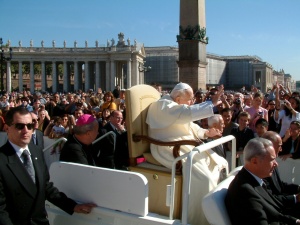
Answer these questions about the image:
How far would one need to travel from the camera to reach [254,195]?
2941 millimetres

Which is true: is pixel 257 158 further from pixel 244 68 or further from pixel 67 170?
pixel 244 68

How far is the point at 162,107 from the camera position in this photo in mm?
4273

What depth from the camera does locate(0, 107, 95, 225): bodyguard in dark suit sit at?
9.64 ft

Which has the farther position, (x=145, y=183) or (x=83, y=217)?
(x=83, y=217)

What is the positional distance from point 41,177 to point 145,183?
3.01ft

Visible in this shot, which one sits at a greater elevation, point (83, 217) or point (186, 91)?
point (186, 91)

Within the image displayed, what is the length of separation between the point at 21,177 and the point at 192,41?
46.3ft

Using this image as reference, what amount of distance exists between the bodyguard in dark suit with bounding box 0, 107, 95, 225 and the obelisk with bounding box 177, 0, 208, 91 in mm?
13579

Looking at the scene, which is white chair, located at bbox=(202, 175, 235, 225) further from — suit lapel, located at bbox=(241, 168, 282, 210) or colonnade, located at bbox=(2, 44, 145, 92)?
colonnade, located at bbox=(2, 44, 145, 92)

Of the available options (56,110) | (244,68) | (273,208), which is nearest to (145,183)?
(273,208)

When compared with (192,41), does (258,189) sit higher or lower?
lower

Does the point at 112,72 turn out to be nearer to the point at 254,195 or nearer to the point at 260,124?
the point at 260,124

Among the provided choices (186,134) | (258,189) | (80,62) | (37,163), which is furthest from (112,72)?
(258,189)

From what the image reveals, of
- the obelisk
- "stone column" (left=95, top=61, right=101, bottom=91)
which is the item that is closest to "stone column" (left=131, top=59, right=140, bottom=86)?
"stone column" (left=95, top=61, right=101, bottom=91)
